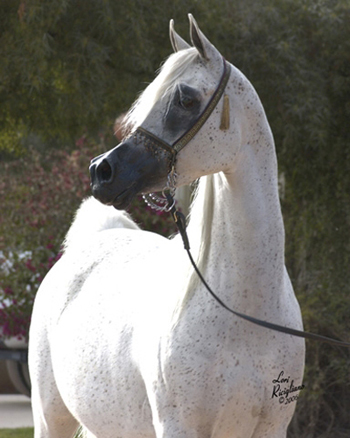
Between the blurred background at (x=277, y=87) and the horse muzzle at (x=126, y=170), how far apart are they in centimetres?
271

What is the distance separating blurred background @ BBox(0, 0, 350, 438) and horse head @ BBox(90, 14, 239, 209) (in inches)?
103

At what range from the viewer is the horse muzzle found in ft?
7.10

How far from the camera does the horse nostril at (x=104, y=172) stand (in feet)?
7.12

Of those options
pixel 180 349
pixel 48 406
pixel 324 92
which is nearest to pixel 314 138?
pixel 324 92

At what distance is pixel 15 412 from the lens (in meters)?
7.33

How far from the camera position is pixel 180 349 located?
2295 mm

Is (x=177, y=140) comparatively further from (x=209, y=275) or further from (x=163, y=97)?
(x=209, y=275)

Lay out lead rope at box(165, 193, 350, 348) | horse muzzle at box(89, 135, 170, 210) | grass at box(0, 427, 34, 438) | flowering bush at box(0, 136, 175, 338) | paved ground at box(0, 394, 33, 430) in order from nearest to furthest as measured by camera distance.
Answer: horse muzzle at box(89, 135, 170, 210), lead rope at box(165, 193, 350, 348), grass at box(0, 427, 34, 438), paved ground at box(0, 394, 33, 430), flowering bush at box(0, 136, 175, 338)

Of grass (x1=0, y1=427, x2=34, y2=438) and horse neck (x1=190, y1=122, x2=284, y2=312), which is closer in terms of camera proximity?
horse neck (x1=190, y1=122, x2=284, y2=312)

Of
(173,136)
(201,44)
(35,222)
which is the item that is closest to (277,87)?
(35,222)

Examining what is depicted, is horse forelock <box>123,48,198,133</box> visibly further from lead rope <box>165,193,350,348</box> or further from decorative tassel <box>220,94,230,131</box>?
lead rope <box>165,193,350,348</box>

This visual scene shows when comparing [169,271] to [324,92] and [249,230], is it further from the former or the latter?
[324,92]

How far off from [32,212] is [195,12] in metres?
2.86
